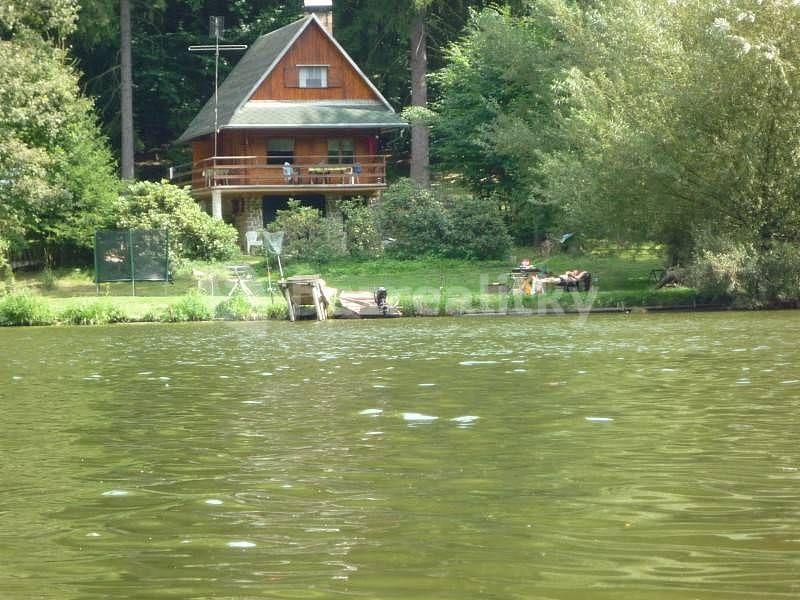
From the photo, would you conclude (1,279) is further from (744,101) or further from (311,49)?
(744,101)

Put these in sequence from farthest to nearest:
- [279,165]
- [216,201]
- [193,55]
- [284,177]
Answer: [193,55], [279,165], [284,177], [216,201]

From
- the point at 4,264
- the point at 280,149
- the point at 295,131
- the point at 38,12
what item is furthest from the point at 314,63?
the point at 4,264

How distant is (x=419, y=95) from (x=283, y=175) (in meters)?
8.38

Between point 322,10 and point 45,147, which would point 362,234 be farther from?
point 322,10

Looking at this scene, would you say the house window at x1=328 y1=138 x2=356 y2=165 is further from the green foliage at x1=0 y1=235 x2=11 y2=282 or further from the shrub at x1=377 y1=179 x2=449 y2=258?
the green foliage at x1=0 y1=235 x2=11 y2=282

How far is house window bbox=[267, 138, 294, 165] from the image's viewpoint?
56594mm

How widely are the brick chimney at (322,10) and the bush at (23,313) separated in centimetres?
2770

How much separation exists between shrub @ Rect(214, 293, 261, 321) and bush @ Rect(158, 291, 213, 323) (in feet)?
1.09

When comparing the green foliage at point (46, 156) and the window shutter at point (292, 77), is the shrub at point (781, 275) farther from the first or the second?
the window shutter at point (292, 77)

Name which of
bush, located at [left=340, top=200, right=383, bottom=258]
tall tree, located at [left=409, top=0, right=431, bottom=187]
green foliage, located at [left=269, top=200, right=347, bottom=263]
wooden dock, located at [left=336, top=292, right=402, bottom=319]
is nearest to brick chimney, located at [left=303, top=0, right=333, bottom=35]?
tall tree, located at [left=409, top=0, right=431, bottom=187]

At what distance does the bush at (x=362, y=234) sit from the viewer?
48.2m

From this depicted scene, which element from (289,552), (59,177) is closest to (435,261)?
(59,177)

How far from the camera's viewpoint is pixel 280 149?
56719 mm

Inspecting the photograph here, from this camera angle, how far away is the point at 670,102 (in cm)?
3478
